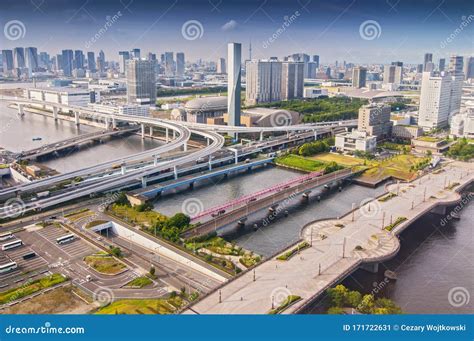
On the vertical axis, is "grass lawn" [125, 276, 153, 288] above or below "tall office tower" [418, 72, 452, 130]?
below

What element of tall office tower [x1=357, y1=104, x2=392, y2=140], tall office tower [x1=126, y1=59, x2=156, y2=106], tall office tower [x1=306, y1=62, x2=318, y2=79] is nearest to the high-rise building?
tall office tower [x1=357, y1=104, x2=392, y2=140]

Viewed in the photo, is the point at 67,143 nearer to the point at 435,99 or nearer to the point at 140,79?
the point at 140,79

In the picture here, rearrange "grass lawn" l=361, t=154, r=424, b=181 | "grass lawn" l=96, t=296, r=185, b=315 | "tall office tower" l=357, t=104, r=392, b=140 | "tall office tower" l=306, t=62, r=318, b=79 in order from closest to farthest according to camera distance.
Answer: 1. "grass lawn" l=96, t=296, r=185, b=315
2. "grass lawn" l=361, t=154, r=424, b=181
3. "tall office tower" l=357, t=104, r=392, b=140
4. "tall office tower" l=306, t=62, r=318, b=79

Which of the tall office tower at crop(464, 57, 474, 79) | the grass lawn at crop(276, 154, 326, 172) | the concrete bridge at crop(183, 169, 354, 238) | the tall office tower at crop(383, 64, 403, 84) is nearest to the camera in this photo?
the concrete bridge at crop(183, 169, 354, 238)

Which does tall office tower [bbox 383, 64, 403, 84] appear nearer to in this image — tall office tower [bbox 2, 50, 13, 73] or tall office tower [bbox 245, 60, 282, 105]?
tall office tower [bbox 245, 60, 282, 105]

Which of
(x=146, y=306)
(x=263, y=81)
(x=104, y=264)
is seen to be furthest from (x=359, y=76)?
(x=146, y=306)

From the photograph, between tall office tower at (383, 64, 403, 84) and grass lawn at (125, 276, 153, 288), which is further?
tall office tower at (383, 64, 403, 84)

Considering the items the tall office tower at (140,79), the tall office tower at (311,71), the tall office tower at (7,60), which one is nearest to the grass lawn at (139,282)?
the tall office tower at (7,60)

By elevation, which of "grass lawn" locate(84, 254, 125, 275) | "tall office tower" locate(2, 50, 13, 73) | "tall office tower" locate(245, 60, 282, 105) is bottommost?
"grass lawn" locate(84, 254, 125, 275)
